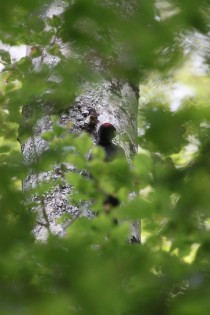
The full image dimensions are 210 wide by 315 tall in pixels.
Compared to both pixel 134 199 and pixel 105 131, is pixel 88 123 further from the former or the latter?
pixel 134 199

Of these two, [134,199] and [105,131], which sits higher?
[134,199]

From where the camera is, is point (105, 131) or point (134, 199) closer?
point (134, 199)

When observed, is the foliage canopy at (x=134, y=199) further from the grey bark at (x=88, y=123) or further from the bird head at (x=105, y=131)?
the bird head at (x=105, y=131)

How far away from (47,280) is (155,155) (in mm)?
469

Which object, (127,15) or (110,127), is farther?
(110,127)

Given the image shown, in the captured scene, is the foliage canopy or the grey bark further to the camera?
the grey bark

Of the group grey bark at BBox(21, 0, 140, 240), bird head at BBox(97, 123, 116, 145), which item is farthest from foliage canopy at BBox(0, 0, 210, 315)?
bird head at BBox(97, 123, 116, 145)

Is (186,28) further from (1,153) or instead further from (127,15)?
(1,153)

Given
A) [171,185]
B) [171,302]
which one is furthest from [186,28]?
[171,302]

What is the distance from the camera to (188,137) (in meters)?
1.35

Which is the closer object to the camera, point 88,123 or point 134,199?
point 134,199

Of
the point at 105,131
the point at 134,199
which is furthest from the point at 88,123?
the point at 134,199

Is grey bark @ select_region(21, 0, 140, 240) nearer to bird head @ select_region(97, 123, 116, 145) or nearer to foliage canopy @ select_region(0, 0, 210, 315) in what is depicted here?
bird head @ select_region(97, 123, 116, 145)

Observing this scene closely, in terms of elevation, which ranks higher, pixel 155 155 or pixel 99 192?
pixel 155 155
